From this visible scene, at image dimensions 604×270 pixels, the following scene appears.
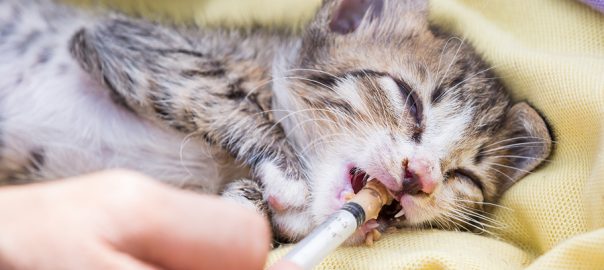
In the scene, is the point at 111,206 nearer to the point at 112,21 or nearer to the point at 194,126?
the point at 194,126

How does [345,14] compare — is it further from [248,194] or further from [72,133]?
[72,133]

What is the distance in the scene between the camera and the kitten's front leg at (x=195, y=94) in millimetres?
1936

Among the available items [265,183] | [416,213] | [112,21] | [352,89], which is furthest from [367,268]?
[112,21]

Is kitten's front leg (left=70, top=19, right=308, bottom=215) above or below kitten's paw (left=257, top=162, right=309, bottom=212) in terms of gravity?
above

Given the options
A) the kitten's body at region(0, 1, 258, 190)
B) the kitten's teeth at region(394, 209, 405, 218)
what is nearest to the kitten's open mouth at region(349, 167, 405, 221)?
the kitten's teeth at region(394, 209, 405, 218)

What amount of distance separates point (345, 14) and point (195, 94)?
62cm

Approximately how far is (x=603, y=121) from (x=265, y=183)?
3.16 feet

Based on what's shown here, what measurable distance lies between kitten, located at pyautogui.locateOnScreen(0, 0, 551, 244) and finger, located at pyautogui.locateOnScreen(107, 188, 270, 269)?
86 cm

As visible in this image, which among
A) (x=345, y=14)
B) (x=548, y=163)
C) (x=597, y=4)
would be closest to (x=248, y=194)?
(x=345, y=14)

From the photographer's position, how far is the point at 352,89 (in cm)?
196

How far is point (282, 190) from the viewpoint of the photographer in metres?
1.84

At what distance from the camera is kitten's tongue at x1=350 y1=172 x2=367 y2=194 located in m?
1.74

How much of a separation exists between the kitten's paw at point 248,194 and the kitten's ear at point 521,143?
75 centimetres

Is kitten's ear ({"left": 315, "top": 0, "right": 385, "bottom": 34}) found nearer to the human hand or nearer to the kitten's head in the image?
the kitten's head
